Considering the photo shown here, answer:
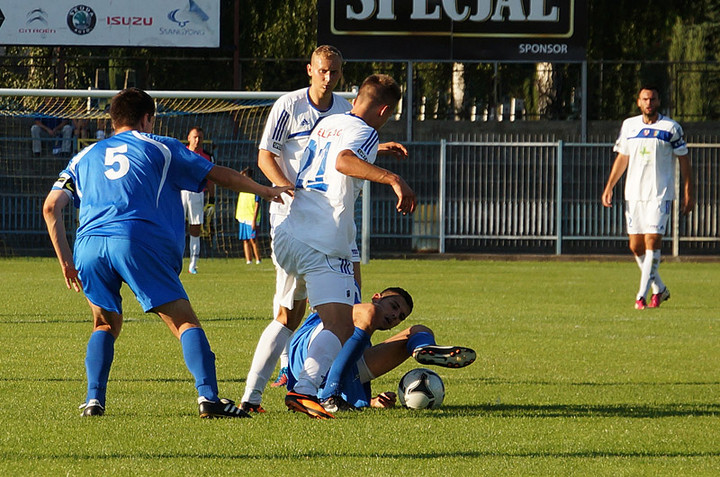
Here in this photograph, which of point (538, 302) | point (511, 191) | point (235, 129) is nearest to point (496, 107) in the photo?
point (511, 191)

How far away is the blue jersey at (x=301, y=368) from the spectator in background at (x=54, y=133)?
58.8 feet

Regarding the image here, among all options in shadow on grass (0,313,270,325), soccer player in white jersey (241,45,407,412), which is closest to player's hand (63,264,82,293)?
soccer player in white jersey (241,45,407,412)

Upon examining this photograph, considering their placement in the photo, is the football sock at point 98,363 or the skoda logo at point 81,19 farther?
the skoda logo at point 81,19

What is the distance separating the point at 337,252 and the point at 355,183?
0.39 meters

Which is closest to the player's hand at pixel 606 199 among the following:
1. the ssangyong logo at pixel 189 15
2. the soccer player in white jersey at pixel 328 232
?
the soccer player in white jersey at pixel 328 232

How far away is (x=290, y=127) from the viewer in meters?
7.46

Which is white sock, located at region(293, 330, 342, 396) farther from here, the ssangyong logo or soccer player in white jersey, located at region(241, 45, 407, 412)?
the ssangyong logo

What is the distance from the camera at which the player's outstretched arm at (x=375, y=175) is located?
5824 millimetres

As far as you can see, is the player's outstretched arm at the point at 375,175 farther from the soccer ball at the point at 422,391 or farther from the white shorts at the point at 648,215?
the white shorts at the point at 648,215

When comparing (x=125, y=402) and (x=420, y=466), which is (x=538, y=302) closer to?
(x=125, y=402)

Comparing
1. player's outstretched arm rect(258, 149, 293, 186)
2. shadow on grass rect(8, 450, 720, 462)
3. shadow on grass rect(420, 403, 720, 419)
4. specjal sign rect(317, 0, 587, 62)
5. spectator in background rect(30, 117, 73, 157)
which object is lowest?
shadow on grass rect(420, 403, 720, 419)

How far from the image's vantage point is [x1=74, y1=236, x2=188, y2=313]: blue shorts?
19.0ft

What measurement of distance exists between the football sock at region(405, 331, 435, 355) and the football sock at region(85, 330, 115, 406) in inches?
64.6

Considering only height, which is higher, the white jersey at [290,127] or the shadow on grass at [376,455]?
the white jersey at [290,127]
